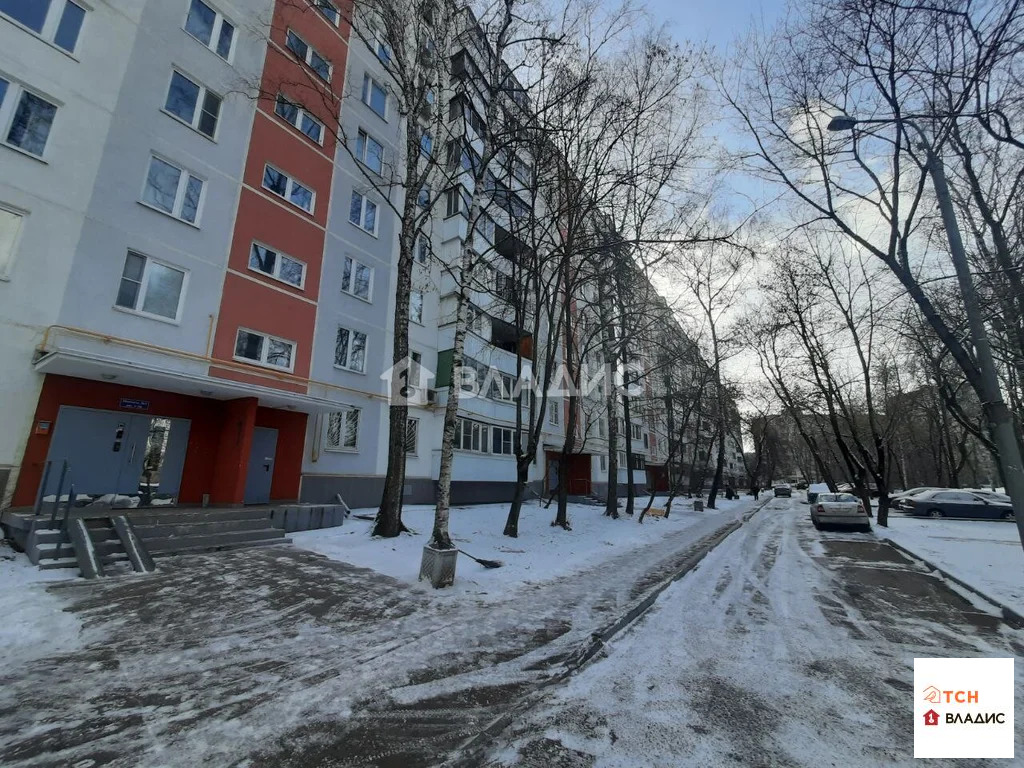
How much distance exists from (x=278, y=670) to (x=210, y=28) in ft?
59.9

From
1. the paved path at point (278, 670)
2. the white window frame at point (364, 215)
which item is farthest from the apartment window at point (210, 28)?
the paved path at point (278, 670)

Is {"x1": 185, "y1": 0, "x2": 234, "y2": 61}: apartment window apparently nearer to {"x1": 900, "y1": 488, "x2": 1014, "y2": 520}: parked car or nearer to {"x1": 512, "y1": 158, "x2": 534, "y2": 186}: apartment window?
{"x1": 512, "y1": 158, "x2": 534, "y2": 186}: apartment window

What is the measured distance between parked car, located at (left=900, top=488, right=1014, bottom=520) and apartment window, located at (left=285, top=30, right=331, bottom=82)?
115 feet

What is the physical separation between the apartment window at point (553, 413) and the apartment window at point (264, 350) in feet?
52.7

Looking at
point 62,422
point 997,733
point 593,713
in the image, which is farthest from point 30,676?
point 62,422

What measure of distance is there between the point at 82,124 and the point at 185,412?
288 inches

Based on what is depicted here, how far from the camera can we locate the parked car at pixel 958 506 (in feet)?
72.1

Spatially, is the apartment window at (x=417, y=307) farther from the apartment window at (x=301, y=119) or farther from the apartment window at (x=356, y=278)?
the apartment window at (x=301, y=119)

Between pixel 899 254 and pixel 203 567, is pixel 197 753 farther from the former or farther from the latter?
pixel 899 254

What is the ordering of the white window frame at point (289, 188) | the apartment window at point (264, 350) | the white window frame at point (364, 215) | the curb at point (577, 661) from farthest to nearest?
the white window frame at point (364, 215), the white window frame at point (289, 188), the apartment window at point (264, 350), the curb at point (577, 661)

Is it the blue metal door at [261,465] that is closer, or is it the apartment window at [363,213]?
the blue metal door at [261,465]

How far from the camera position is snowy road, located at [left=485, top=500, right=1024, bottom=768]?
304 centimetres

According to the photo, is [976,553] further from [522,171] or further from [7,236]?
[7,236]

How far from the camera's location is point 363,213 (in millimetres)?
17578
